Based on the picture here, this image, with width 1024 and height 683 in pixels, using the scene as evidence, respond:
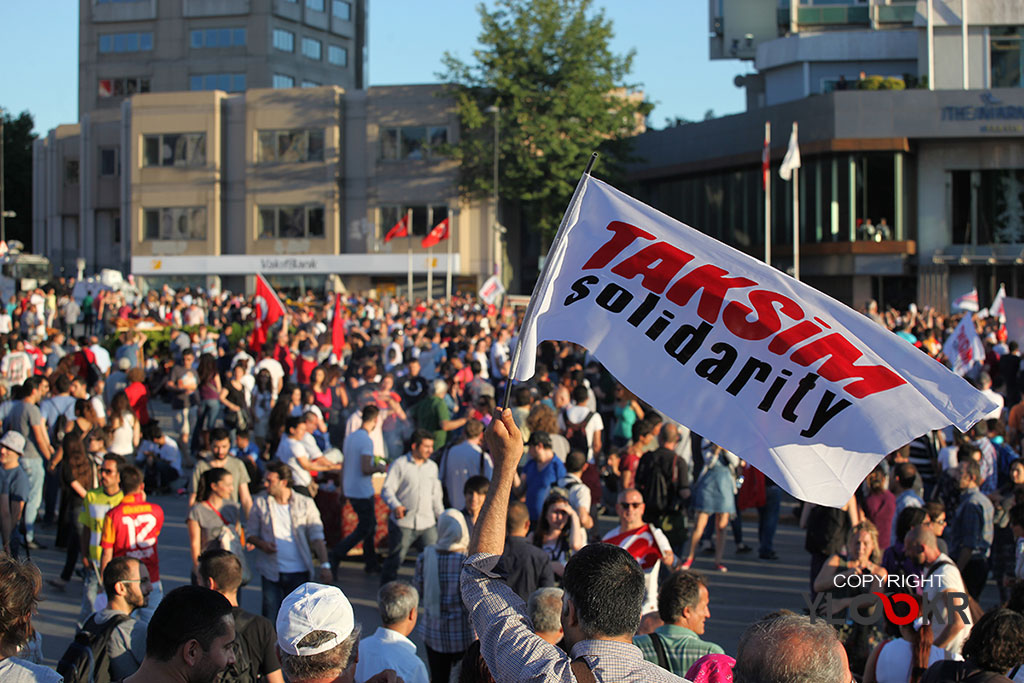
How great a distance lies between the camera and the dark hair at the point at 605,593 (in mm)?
2945

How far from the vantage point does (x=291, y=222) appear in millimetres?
52750

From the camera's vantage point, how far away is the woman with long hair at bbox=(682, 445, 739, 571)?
10117mm

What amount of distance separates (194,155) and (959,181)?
3557 cm

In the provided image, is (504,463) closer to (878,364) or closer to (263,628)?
A: (878,364)

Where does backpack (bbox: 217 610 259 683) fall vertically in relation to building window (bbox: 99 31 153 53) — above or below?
below

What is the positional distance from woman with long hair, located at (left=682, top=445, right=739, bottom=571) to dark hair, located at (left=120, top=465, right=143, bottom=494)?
500 centimetres

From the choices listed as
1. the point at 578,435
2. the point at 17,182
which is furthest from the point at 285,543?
the point at 17,182

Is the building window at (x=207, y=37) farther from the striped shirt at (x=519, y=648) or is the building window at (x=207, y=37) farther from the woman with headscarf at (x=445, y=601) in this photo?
the striped shirt at (x=519, y=648)

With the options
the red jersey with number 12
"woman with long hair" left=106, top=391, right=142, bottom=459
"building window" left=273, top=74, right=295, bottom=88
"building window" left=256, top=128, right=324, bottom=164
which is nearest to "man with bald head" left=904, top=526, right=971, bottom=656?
the red jersey with number 12

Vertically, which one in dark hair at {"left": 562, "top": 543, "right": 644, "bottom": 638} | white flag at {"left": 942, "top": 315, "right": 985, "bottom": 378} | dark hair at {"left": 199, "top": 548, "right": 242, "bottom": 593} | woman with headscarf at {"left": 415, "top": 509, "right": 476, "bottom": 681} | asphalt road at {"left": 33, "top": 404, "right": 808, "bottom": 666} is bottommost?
asphalt road at {"left": 33, "top": 404, "right": 808, "bottom": 666}

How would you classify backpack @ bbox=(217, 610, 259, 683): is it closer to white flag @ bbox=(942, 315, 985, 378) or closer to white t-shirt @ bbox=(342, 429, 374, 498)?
white t-shirt @ bbox=(342, 429, 374, 498)

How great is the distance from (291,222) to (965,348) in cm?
4185

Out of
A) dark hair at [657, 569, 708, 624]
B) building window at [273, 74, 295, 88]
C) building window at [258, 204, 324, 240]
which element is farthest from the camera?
building window at [273, 74, 295, 88]

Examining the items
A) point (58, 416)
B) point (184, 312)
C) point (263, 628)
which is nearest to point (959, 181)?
point (184, 312)
